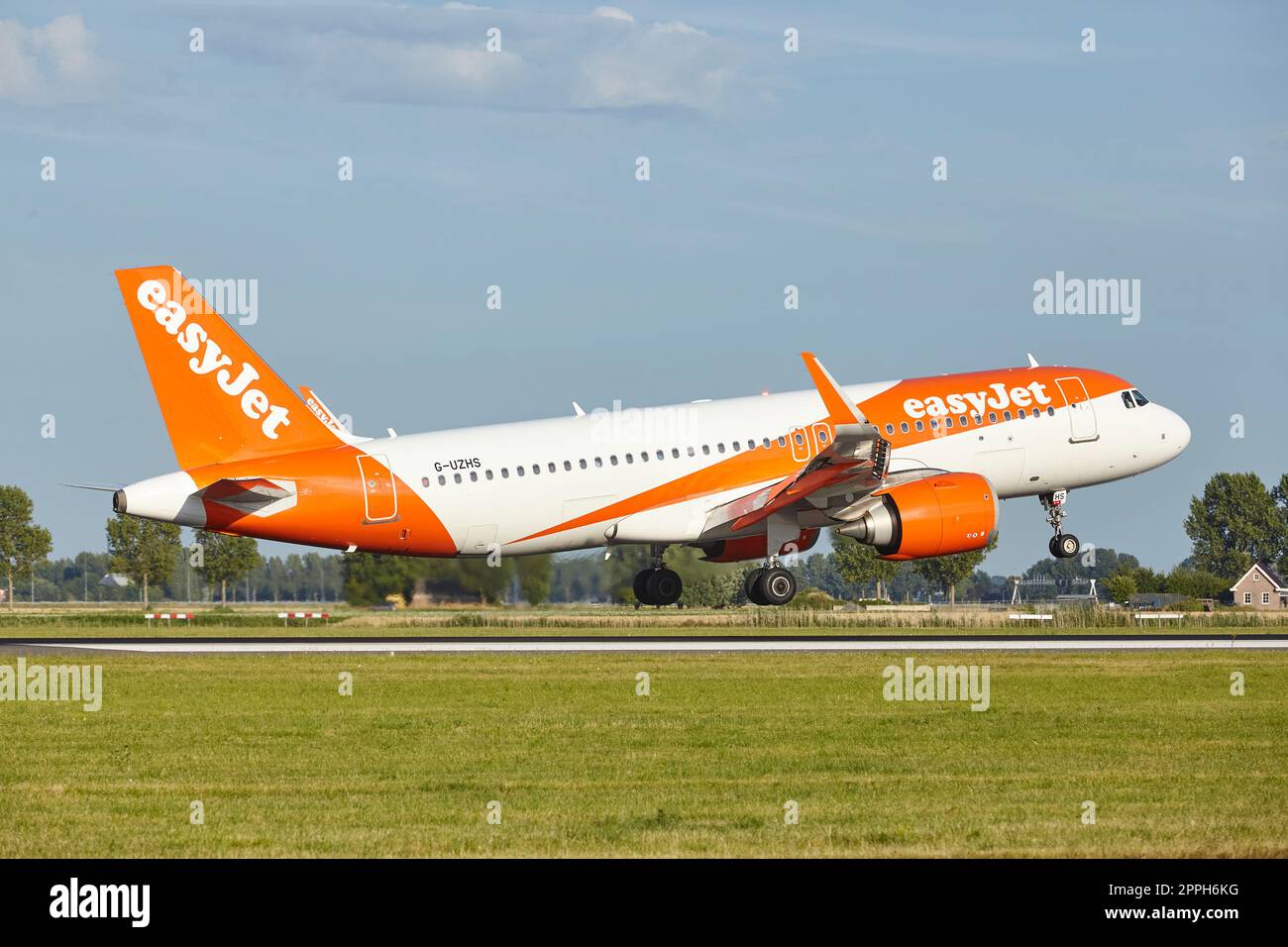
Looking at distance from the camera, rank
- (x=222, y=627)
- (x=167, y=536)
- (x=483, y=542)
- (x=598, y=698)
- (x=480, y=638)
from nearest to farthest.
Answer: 1. (x=598, y=698)
2. (x=483, y=542)
3. (x=480, y=638)
4. (x=222, y=627)
5. (x=167, y=536)

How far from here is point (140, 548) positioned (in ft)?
353

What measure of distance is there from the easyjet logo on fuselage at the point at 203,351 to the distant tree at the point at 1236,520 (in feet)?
395

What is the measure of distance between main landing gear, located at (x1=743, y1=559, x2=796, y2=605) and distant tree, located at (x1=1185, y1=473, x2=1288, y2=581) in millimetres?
108664

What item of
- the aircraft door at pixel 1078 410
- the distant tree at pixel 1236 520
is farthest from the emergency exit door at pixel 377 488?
the distant tree at pixel 1236 520

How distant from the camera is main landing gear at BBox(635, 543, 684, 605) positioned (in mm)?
52812

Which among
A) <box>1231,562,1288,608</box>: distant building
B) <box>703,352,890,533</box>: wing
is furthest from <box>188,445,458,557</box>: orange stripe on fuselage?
<box>1231,562,1288,608</box>: distant building

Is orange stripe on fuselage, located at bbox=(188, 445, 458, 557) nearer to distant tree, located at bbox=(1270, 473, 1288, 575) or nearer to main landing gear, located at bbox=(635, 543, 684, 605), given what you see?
main landing gear, located at bbox=(635, 543, 684, 605)

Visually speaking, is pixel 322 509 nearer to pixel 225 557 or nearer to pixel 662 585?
pixel 662 585

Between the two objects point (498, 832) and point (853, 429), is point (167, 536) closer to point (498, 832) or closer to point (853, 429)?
point (853, 429)

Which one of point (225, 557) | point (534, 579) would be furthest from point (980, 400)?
point (225, 557)
